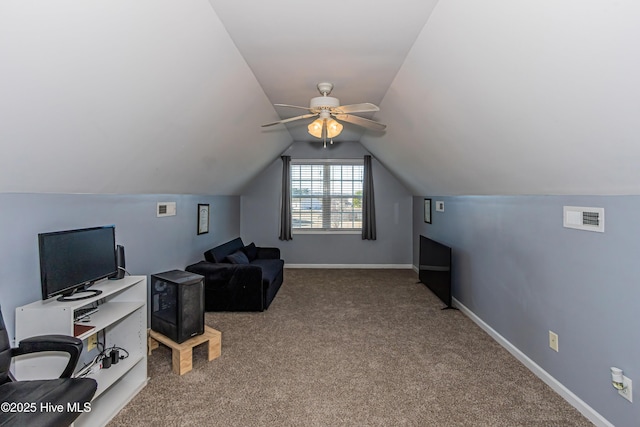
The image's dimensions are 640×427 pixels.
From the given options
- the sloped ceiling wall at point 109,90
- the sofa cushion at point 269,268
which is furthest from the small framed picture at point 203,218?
the sloped ceiling wall at point 109,90

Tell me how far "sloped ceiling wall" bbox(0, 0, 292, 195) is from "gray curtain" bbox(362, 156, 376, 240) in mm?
3716

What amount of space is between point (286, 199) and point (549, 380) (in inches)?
196

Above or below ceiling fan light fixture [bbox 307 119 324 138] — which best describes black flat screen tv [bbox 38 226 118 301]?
below

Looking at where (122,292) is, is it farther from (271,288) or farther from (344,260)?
(344,260)

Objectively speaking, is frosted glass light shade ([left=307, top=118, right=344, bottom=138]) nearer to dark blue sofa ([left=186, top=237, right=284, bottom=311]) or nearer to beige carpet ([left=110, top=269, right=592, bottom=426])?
dark blue sofa ([left=186, top=237, right=284, bottom=311])

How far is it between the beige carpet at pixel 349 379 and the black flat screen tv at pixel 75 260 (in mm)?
938

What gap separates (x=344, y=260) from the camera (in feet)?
21.5

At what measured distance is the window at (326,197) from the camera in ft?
21.6

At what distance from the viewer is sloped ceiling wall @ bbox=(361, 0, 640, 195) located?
4.10ft

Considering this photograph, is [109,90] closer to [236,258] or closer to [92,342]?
[92,342]

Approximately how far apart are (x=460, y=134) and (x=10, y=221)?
3.27 meters

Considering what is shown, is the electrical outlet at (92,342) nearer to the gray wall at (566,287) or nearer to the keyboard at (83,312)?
the keyboard at (83,312)

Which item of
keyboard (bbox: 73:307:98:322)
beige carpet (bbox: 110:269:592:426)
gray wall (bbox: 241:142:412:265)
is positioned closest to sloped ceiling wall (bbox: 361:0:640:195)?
beige carpet (bbox: 110:269:592:426)

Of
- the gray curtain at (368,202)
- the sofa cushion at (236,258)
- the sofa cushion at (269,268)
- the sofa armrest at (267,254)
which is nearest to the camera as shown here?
the sofa cushion at (269,268)
